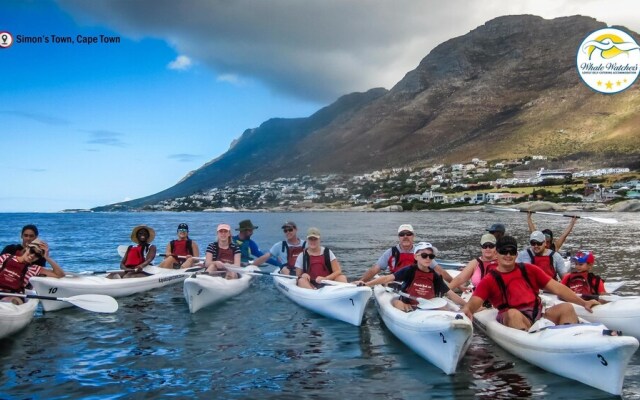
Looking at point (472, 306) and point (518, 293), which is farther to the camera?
point (518, 293)

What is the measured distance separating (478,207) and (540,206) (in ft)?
67.5

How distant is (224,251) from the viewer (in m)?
16.0

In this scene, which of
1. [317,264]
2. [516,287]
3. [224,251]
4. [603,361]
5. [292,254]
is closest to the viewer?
[603,361]

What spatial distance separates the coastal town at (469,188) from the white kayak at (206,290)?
84.0 metres

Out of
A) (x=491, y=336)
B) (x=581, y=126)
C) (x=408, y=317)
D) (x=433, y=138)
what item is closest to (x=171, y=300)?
(x=408, y=317)

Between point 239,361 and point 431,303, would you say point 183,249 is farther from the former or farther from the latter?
point 431,303

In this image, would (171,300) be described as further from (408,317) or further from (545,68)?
(545,68)

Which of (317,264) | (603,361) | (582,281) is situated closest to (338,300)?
(317,264)

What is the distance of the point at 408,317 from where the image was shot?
913 centimetres

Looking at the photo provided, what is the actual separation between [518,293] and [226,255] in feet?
32.3

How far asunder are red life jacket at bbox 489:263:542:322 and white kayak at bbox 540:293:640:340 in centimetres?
203

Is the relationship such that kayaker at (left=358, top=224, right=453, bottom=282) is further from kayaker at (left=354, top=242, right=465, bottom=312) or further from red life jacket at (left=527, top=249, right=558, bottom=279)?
red life jacket at (left=527, top=249, right=558, bottom=279)

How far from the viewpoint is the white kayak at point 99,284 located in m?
12.3

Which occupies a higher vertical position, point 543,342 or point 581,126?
point 581,126
